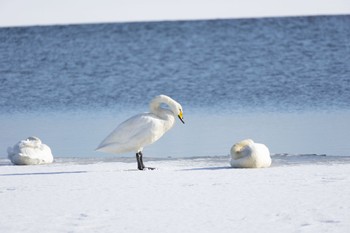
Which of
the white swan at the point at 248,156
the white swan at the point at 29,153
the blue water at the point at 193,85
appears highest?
the blue water at the point at 193,85

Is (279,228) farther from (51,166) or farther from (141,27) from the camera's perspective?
(141,27)

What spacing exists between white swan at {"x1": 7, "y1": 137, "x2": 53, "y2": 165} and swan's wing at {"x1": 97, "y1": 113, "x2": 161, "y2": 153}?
1328 mm

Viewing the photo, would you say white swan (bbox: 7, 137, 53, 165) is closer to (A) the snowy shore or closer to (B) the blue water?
(A) the snowy shore

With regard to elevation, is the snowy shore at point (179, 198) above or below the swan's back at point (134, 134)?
below

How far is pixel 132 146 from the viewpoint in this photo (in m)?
11.7

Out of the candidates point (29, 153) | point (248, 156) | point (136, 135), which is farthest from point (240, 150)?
point (29, 153)

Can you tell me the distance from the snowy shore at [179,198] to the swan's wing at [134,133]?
318mm

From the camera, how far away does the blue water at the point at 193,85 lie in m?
16.7

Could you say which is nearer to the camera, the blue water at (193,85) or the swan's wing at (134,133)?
the swan's wing at (134,133)

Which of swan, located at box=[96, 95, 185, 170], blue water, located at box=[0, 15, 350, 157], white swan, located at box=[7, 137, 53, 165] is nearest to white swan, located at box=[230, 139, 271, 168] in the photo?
swan, located at box=[96, 95, 185, 170]

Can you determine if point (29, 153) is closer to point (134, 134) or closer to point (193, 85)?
point (134, 134)

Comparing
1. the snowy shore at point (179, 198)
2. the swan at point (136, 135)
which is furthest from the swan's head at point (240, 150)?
the swan at point (136, 135)

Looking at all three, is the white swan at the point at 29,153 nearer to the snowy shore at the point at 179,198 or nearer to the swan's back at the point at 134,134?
the snowy shore at the point at 179,198

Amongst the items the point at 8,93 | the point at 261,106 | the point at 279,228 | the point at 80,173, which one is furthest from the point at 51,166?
the point at 8,93
